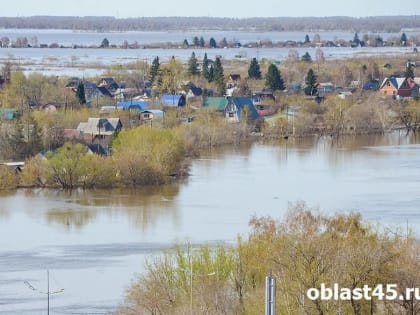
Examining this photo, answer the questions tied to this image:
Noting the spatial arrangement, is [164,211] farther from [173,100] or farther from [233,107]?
[173,100]

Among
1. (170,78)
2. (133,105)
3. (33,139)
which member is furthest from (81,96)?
(33,139)

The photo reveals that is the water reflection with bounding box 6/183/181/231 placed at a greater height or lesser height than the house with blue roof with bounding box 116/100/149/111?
lesser

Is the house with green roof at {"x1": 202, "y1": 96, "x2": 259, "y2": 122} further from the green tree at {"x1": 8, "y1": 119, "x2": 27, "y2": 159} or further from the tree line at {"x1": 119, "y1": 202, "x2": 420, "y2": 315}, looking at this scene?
the tree line at {"x1": 119, "y1": 202, "x2": 420, "y2": 315}

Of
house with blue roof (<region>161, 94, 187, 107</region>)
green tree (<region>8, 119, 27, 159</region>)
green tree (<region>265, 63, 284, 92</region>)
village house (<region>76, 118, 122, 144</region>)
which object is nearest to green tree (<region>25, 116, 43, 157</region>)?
green tree (<region>8, 119, 27, 159</region>)

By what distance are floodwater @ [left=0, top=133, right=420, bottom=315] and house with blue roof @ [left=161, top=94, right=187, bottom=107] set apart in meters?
2.35

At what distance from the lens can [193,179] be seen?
7.61 meters

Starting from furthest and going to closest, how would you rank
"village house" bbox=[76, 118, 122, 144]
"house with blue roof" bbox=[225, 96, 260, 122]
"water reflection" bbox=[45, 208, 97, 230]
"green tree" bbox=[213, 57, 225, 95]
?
"green tree" bbox=[213, 57, 225, 95] → "house with blue roof" bbox=[225, 96, 260, 122] → "village house" bbox=[76, 118, 122, 144] → "water reflection" bbox=[45, 208, 97, 230]

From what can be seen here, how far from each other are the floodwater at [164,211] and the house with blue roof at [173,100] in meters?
2.35

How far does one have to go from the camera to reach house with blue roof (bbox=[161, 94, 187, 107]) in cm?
1147

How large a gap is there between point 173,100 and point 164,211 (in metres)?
5.31

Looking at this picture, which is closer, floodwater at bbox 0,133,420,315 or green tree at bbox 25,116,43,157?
floodwater at bbox 0,133,420,315

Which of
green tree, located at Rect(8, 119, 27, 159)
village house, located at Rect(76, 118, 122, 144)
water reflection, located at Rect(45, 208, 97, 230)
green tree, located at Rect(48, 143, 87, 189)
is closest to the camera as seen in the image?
water reflection, located at Rect(45, 208, 97, 230)

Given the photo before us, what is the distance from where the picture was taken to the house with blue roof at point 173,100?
11469mm

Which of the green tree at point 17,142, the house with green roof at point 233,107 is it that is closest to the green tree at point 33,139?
A: the green tree at point 17,142
